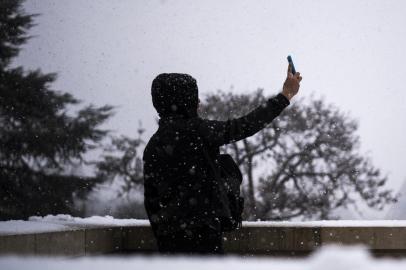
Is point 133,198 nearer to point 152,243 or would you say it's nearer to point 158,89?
point 152,243

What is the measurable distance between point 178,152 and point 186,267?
182cm

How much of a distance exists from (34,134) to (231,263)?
59.4 ft

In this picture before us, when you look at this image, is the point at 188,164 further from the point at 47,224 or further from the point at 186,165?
the point at 47,224

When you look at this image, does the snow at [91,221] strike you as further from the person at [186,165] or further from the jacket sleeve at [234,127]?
the jacket sleeve at [234,127]

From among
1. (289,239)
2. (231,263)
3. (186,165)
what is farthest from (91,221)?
(231,263)

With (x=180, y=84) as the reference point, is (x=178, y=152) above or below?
below

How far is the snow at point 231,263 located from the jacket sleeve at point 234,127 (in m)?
1.66

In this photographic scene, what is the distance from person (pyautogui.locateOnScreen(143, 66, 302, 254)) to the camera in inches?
99.7

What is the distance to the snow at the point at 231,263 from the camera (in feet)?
2.37

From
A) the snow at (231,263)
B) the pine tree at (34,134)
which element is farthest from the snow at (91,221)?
the pine tree at (34,134)

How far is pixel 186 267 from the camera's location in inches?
31.5

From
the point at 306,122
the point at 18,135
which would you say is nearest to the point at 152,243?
the point at 18,135

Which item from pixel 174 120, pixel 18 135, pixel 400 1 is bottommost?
pixel 174 120

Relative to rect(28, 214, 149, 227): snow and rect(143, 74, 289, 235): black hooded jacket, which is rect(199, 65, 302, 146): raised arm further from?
rect(28, 214, 149, 227): snow
